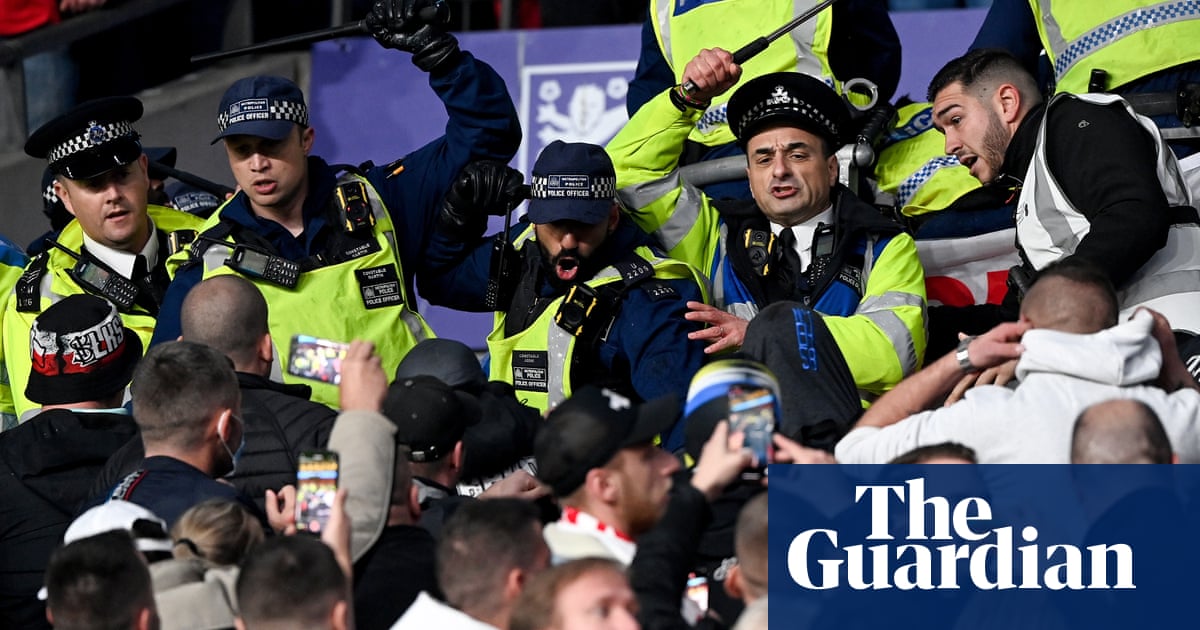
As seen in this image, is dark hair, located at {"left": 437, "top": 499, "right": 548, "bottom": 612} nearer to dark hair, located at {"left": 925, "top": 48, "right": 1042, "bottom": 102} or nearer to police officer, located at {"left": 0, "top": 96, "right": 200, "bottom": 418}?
dark hair, located at {"left": 925, "top": 48, "right": 1042, "bottom": 102}

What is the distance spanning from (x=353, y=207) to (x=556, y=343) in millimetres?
925

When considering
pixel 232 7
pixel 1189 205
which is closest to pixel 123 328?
pixel 1189 205

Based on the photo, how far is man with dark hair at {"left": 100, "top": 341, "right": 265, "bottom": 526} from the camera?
562cm

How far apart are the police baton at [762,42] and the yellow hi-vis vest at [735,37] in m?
0.18

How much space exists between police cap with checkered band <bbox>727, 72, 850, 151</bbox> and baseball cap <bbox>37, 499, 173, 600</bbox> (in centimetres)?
301

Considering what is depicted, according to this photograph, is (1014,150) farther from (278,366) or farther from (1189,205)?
(278,366)

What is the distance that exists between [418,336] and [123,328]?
1.06 metres

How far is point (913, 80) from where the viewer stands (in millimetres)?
9461

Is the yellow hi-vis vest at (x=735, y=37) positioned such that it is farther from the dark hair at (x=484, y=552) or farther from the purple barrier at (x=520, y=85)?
the dark hair at (x=484, y=552)

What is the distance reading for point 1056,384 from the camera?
5.28 meters

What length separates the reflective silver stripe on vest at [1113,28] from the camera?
293 inches

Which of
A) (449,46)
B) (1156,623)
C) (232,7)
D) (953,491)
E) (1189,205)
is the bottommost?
(1156,623)

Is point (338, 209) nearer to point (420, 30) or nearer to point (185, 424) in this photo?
point (420, 30)

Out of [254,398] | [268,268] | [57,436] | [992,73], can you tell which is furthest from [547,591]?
[992,73]
